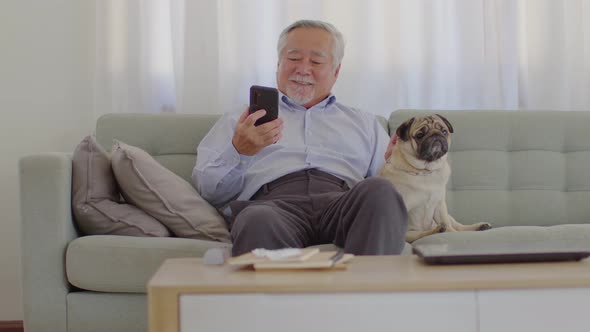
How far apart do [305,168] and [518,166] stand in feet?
2.72

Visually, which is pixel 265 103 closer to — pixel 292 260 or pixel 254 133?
pixel 254 133

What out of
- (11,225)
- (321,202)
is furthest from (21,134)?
(321,202)

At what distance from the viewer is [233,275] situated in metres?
1.16

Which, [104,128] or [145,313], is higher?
[104,128]

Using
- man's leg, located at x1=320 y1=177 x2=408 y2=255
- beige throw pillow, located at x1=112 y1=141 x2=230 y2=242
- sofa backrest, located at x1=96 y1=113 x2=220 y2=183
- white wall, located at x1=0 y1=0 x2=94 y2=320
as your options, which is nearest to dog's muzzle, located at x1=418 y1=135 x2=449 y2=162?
man's leg, located at x1=320 y1=177 x2=408 y2=255

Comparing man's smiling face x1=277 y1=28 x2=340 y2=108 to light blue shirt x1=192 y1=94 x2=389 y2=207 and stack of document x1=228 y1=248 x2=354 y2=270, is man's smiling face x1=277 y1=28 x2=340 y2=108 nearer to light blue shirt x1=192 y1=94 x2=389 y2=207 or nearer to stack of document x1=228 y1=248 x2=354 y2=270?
light blue shirt x1=192 y1=94 x2=389 y2=207

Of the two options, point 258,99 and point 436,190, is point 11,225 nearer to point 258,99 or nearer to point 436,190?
point 258,99

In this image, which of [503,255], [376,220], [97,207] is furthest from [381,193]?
[97,207]

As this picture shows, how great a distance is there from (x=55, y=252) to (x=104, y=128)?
2.27 feet

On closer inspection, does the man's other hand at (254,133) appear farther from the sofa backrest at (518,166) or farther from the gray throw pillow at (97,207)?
the sofa backrest at (518,166)

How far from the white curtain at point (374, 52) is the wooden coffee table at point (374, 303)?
1751mm

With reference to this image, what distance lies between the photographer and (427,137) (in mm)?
2166

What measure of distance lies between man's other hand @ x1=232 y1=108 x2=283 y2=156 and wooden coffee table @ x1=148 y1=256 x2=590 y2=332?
2.91ft

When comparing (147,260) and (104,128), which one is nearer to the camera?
(147,260)
